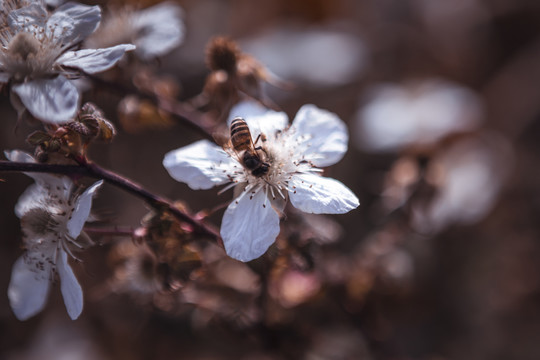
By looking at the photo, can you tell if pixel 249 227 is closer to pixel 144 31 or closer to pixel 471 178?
pixel 144 31

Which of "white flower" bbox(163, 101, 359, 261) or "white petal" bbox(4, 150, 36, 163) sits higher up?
"white flower" bbox(163, 101, 359, 261)

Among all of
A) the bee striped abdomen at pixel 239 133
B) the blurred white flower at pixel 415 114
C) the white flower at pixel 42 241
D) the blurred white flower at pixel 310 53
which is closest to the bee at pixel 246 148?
the bee striped abdomen at pixel 239 133

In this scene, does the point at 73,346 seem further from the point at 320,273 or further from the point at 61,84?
the point at 61,84

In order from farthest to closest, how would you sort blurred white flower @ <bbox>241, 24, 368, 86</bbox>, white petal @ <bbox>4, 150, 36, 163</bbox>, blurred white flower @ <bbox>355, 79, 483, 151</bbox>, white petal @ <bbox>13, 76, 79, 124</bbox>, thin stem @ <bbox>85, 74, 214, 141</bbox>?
blurred white flower @ <bbox>241, 24, 368, 86</bbox> < blurred white flower @ <bbox>355, 79, 483, 151</bbox> < thin stem @ <bbox>85, 74, 214, 141</bbox> < white petal @ <bbox>4, 150, 36, 163</bbox> < white petal @ <bbox>13, 76, 79, 124</bbox>

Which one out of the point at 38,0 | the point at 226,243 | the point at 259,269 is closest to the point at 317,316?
the point at 259,269

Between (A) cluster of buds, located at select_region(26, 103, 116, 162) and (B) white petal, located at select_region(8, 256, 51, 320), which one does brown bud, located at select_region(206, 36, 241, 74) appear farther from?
(B) white petal, located at select_region(8, 256, 51, 320)

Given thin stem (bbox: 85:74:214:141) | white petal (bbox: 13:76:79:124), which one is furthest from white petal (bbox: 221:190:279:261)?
white petal (bbox: 13:76:79:124)
